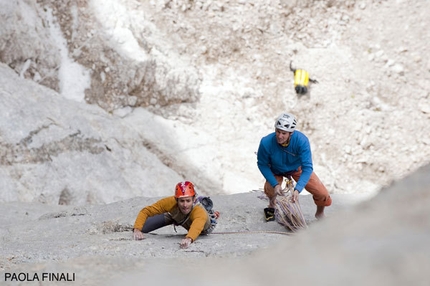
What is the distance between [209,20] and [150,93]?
12.4 ft

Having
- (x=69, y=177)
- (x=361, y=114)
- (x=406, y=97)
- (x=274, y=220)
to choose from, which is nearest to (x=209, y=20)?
(x=361, y=114)

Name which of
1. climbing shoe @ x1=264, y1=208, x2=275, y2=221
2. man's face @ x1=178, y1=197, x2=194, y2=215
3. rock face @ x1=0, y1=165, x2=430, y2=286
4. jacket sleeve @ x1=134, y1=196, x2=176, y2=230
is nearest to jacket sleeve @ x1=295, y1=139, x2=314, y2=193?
climbing shoe @ x1=264, y1=208, x2=275, y2=221

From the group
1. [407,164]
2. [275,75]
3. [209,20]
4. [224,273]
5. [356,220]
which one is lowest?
[407,164]

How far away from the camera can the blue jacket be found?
6.80 meters

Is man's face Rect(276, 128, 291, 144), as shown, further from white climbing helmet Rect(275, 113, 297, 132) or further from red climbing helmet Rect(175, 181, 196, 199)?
red climbing helmet Rect(175, 181, 196, 199)

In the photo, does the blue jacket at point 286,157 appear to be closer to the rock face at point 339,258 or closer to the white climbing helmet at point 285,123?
the white climbing helmet at point 285,123

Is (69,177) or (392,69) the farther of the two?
(392,69)

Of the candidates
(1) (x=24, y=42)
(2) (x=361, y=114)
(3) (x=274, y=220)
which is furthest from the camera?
(2) (x=361, y=114)

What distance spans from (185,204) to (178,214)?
290 mm

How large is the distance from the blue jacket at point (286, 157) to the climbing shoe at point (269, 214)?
632 mm

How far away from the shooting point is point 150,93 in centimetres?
1459

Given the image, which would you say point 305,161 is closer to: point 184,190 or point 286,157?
point 286,157

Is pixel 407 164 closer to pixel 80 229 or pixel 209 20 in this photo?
pixel 209 20

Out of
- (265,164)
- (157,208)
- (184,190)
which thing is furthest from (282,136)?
(157,208)
